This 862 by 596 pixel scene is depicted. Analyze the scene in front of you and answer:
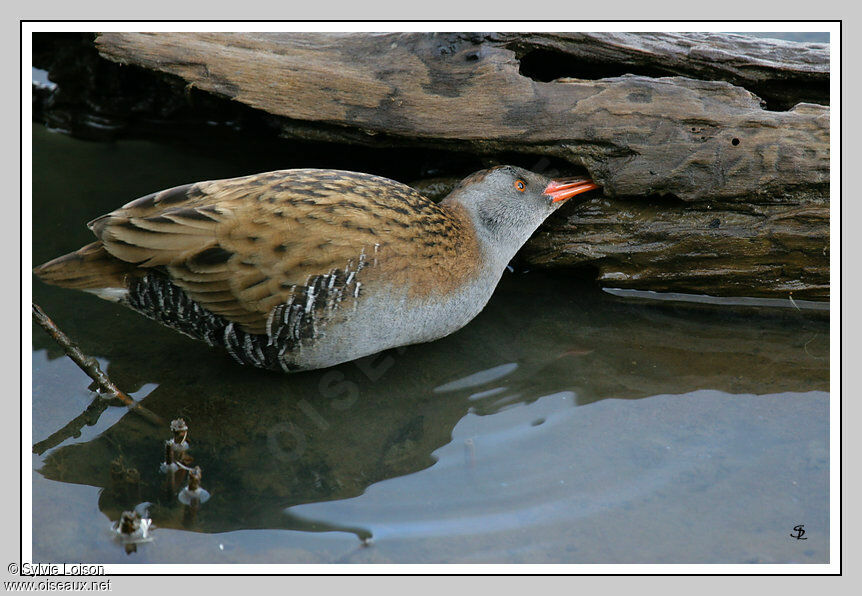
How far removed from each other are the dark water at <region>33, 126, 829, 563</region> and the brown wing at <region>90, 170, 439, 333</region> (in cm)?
73

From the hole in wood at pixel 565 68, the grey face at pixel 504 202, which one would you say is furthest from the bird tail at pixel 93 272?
the hole in wood at pixel 565 68

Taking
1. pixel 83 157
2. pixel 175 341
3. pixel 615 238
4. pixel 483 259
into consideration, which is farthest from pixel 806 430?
pixel 83 157

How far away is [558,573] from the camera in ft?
12.5

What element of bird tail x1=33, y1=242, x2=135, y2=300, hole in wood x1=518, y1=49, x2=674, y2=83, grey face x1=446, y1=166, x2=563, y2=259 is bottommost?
bird tail x1=33, y1=242, x2=135, y2=300

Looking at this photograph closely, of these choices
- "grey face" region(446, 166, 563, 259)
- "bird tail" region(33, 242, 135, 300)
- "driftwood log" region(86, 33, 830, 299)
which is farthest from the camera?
"grey face" region(446, 166, 563, 259)

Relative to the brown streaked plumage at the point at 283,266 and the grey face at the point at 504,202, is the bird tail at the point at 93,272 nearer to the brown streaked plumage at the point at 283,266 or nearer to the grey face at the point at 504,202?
the brown streaked plumage at the point at 283,266

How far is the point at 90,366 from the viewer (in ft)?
15.5

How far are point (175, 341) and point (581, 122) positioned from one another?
287 centimetres

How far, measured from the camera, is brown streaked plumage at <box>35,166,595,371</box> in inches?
176

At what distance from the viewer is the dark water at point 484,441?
3.94m

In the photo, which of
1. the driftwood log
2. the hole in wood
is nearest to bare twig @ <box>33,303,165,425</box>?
the driftwood log

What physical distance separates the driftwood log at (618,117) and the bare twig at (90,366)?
1809 millimetres

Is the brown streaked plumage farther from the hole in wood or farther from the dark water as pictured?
the hole in wood

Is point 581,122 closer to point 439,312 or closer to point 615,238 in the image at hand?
point 615,238
